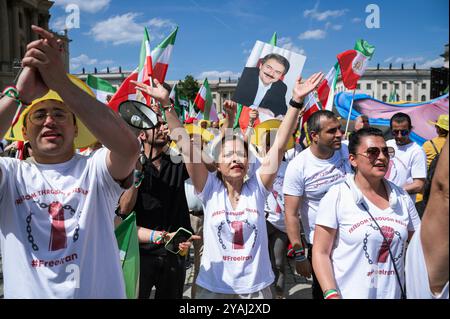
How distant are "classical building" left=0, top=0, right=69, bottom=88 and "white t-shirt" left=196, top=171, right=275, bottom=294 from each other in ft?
135

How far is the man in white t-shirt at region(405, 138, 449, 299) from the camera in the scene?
4.17 feet

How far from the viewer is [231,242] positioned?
2564 millimetres

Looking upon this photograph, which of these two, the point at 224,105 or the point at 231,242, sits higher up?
the point at 224,105

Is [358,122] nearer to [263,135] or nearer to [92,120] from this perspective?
[263,135]

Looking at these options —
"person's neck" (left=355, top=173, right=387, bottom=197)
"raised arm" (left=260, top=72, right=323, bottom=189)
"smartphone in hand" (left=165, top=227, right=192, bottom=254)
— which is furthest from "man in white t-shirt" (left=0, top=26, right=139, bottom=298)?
"person's neck" (left=355, top=173, right=387, bottom=197)

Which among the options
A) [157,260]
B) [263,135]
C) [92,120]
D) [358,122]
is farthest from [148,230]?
[358,122]

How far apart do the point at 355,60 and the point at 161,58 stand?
3129 millimetres

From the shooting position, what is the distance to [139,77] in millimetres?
4625

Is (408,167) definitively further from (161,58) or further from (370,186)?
(161,58)

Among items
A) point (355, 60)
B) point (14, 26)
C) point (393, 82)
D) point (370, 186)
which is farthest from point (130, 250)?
point (393, 82)

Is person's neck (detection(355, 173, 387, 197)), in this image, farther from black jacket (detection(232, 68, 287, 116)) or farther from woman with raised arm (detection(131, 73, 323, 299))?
black jacket (detection(232, 68, 287, 116))

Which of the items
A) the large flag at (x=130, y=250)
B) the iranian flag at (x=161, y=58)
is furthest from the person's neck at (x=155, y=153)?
the iranian flag at (x=161, y=58)

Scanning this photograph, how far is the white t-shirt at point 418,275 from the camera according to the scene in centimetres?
142

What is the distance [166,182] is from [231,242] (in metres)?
0.91
